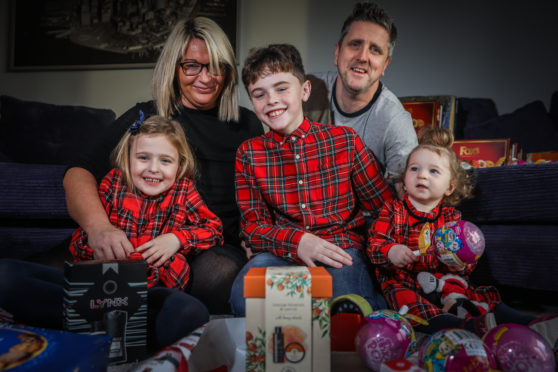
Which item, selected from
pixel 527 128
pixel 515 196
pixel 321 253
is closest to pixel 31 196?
pixel 321 253

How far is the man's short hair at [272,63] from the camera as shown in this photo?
1.11 metres

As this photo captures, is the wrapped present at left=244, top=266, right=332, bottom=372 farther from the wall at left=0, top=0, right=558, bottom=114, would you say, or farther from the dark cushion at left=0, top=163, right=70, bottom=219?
the wall at left=0, top=0, right=558, bottom=114

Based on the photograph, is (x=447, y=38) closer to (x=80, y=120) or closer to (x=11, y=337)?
(x=80, y=120)

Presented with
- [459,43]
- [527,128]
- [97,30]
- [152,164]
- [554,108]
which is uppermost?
[97,30]

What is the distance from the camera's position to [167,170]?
1097 millimetres

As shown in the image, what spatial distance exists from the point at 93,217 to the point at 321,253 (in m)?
0.64

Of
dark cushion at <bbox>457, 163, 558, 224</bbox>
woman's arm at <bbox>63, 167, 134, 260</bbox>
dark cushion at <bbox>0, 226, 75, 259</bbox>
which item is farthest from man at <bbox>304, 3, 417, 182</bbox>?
dark cushion at <bbox>0, 226, 75, 259</bbox>

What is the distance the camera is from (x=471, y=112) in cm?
202

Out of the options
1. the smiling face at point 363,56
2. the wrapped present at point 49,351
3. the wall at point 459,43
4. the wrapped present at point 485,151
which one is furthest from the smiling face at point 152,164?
the wrapped present at point 485,151

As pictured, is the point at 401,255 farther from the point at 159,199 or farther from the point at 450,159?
the point at 159,199

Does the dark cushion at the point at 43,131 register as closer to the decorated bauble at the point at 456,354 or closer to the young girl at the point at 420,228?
the young girl at the point at 420,228

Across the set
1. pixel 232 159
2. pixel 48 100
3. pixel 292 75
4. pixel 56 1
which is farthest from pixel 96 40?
pixel 292 75

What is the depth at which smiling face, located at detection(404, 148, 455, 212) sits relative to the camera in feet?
3.62

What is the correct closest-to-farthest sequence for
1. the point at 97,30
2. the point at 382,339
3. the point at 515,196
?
the point at 382,339 < the point at 515,196 < the point at 97,30
